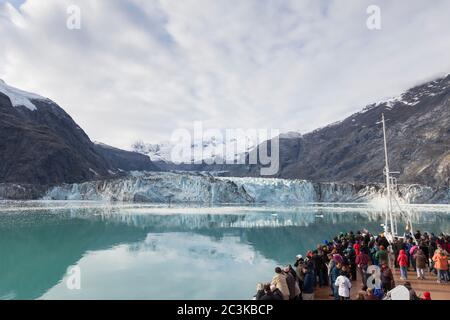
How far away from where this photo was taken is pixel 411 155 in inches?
5650

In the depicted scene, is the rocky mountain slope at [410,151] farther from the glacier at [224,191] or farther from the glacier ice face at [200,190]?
the glacier ice face at [200,190]

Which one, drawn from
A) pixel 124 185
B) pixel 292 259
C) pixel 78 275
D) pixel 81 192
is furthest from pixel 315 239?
pixel 81 192

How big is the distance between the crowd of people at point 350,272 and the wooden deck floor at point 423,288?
19 centimetres

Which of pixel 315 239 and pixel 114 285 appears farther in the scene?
pixel 315 239

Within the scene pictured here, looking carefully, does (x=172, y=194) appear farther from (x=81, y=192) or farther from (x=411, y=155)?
(x=411, y=155)

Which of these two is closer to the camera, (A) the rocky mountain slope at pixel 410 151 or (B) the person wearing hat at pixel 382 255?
(B) the person wearing hat at pixel 382 255

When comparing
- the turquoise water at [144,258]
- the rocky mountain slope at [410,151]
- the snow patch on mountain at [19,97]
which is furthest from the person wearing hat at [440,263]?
the snow patch on mountain at [19,97]

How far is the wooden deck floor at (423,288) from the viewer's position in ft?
36.7

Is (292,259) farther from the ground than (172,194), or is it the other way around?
(172,194)

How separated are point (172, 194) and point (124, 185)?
12.5 meters

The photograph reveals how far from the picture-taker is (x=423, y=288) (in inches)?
476

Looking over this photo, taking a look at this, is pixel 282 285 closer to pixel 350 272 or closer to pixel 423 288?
pixel 350 272
